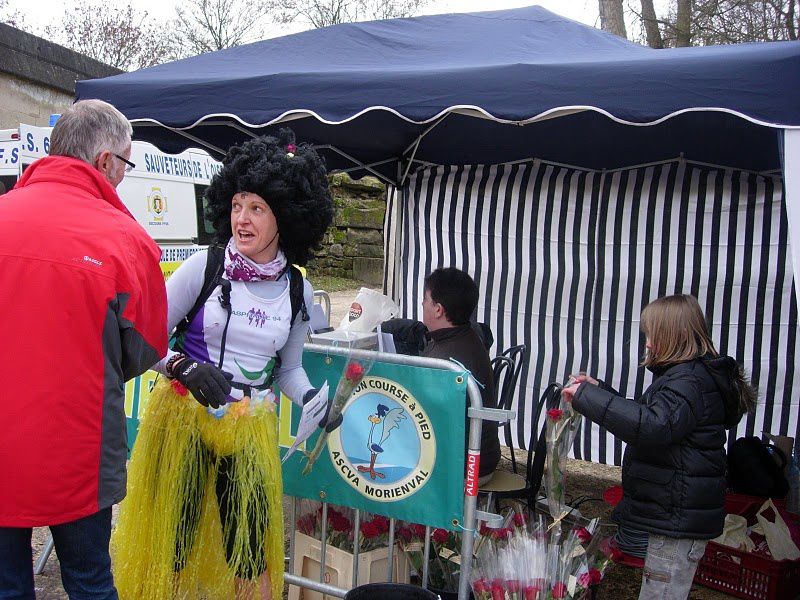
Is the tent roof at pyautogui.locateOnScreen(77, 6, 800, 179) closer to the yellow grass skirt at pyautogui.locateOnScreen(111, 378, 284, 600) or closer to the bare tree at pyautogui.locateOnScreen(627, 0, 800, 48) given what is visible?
the yellow grass skirt at pyautogui.locateOnScreen(111, 378, 284, 600)

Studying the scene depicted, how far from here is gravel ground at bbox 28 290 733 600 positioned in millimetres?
3605

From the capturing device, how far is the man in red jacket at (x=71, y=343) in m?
1.84

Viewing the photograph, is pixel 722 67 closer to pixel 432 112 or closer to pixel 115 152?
pixel 432 112

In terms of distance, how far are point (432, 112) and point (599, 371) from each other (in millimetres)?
2723

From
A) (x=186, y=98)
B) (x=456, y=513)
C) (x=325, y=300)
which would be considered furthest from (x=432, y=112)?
(x=325, y=300)

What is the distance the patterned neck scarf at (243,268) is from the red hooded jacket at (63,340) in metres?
0.48

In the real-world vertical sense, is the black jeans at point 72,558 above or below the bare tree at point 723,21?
below

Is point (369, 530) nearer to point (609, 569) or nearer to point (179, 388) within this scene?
point (179, 388)

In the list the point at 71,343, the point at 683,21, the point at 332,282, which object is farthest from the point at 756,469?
the point at 332,282

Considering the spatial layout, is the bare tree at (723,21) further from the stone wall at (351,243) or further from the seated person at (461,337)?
the seated person at (461,337)

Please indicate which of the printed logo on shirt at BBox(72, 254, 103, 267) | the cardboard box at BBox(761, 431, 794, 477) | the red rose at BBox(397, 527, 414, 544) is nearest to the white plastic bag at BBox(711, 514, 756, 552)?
the cardboard box at BBox(761, 431, 794, 477)

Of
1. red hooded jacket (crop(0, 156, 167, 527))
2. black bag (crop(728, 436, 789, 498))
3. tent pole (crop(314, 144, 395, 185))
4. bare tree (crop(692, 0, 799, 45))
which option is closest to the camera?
red hooded jacket (crop(0, 156, 167, 527))

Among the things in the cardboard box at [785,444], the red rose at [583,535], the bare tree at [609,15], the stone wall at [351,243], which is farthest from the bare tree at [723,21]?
the red rose at [583,535]

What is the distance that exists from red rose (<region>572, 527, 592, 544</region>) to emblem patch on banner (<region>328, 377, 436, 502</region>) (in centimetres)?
74
